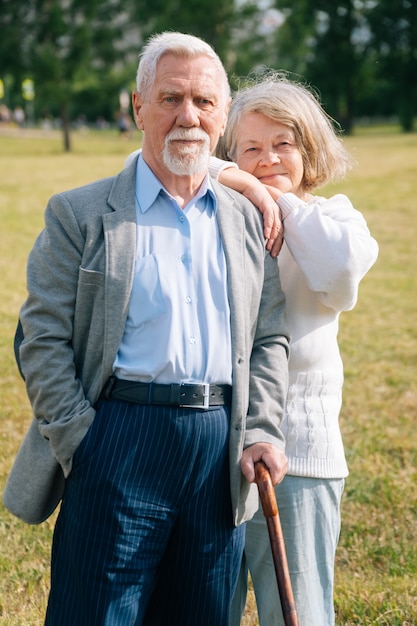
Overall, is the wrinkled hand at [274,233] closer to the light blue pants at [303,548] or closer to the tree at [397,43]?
the light blue pants at [303,548]

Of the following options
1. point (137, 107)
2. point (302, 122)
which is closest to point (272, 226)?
point (302, 122)

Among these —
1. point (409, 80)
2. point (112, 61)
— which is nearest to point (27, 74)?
point (112, 61)

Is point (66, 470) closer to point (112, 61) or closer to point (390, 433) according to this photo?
point (390, 433)

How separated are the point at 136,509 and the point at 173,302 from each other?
60 centimetres

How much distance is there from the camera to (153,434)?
8.24 ft

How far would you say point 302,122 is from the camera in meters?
2.91

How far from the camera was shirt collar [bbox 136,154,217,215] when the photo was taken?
260 cm

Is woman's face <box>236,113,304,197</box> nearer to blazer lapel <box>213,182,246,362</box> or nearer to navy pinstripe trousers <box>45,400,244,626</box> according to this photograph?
blazer lapel <box>213,182,246,362</box>

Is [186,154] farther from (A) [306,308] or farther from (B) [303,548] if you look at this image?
(B) [303,548]

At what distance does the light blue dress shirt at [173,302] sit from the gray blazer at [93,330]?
1.5 inches

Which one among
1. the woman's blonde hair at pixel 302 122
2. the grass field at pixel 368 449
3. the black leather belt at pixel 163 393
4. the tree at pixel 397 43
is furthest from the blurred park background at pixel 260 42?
the black leather belt at pixel 163 393

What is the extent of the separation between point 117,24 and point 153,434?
179ft

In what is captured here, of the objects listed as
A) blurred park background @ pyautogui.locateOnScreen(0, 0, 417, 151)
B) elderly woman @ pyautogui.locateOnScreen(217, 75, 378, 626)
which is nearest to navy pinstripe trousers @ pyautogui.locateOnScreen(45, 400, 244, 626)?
elderly woman @ pyautogui.locateOnScreen(217, 75, 378, 626)

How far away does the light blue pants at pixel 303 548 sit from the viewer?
2.83 meters
